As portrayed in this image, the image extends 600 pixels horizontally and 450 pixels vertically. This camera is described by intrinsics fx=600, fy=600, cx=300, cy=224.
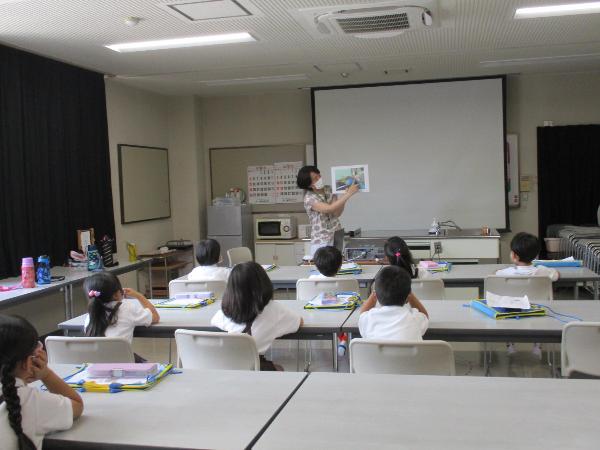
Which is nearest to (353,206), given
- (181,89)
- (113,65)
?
(181,89)

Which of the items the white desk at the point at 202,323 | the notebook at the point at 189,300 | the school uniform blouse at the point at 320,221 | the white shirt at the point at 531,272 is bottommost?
the white desk at the point at 202,323

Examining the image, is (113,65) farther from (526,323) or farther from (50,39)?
(526,323)

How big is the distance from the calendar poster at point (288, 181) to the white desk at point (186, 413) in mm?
6285

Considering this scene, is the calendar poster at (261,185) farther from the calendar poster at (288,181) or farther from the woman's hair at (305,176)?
the woman's hair at (305,176)

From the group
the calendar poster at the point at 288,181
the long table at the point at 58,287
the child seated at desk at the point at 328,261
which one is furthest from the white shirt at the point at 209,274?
the calendar poster at the point at 288,181

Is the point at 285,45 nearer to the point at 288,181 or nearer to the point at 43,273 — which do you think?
the point at 43,273

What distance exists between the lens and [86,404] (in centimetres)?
188

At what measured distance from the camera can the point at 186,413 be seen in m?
1.77

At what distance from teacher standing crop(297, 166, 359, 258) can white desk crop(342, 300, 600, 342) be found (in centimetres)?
223

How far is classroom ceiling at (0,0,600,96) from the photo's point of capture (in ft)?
14.2

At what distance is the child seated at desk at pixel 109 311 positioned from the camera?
300 centimetres

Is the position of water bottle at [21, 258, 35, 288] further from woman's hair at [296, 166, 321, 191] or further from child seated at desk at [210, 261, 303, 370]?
child seated at desk at [210, 261, 303, 370]

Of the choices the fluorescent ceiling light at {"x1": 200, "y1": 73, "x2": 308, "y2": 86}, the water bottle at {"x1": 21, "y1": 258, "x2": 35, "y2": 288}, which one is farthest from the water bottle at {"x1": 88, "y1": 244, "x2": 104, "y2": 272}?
the fluorescent ceiling light at {"x1": 200, "y1": 73, "x2": 308, "y2": 86}

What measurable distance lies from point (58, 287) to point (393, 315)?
3061 mm
